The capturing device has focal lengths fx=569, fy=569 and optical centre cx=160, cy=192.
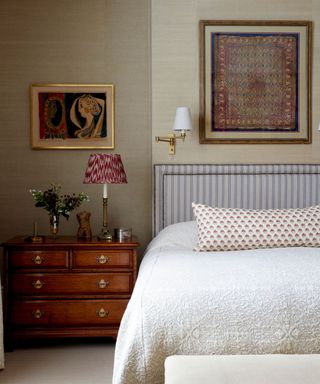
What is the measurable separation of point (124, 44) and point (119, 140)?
702 mm

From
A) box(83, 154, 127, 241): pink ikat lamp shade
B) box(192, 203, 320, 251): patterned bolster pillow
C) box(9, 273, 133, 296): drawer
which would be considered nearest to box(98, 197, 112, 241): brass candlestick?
box(83, 154, 127, 241): pink ikat lamp shade

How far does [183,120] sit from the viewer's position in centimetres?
393

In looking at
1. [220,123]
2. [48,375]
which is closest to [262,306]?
[48,375]

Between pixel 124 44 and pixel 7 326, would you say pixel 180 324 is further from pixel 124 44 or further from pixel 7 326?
pixel 124 44

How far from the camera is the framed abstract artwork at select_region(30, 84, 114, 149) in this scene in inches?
163

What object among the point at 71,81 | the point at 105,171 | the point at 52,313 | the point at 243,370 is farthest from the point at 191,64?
the point at 243,370

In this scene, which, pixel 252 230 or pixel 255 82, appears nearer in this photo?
pixel 252 230

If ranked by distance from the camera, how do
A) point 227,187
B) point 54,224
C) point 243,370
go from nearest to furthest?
point 243,370
point 54,224
point 227,187

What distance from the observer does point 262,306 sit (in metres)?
2.33

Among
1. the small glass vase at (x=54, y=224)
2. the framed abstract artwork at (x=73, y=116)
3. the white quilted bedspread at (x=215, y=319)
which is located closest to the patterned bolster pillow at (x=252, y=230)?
the white quilted bedspread at (x=215, y=319)

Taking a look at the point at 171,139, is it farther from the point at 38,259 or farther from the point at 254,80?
the point at 38,259

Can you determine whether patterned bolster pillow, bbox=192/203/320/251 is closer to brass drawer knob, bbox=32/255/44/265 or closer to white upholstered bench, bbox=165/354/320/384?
brass drawer knob, bbox=32/255/44/265

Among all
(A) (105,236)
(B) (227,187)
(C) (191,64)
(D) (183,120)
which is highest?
(C) (191,64)

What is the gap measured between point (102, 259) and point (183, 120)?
1.11 metres
